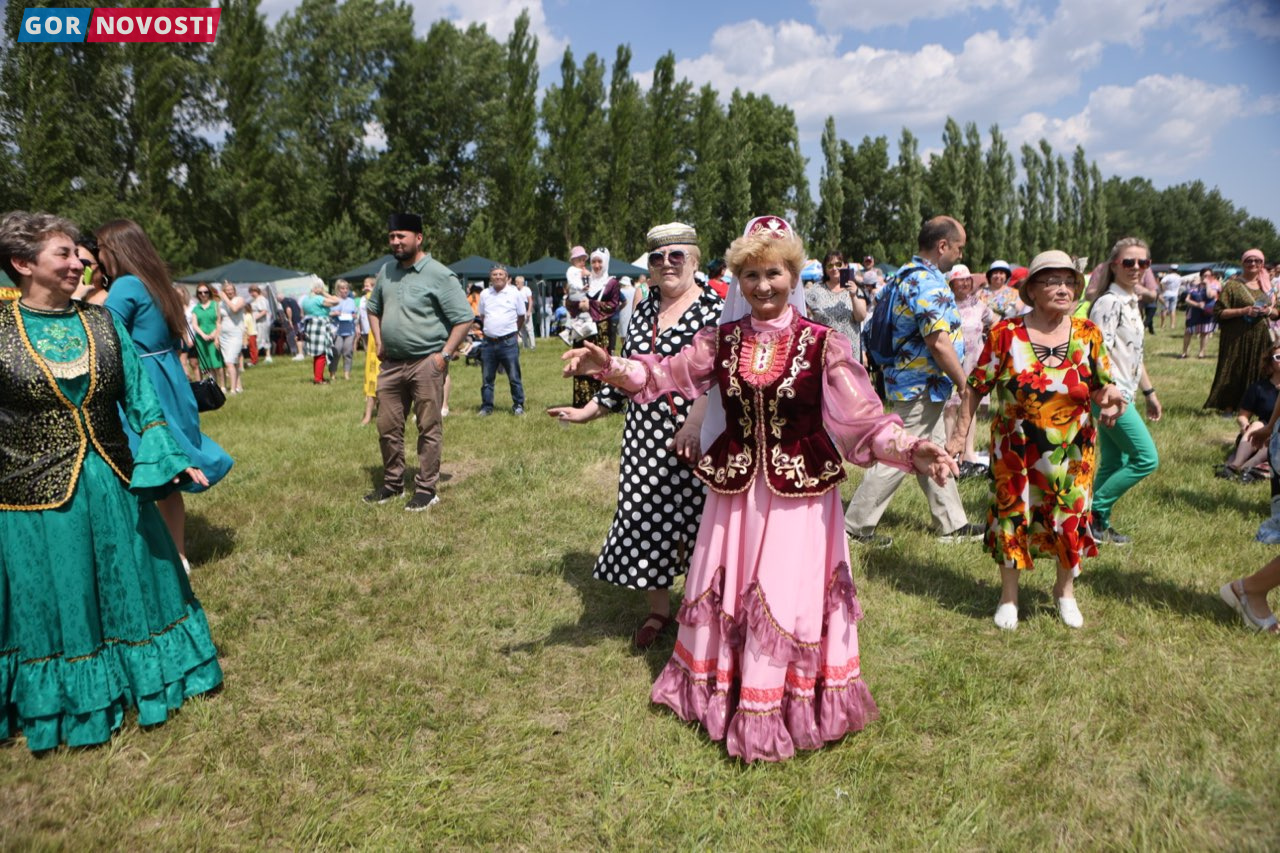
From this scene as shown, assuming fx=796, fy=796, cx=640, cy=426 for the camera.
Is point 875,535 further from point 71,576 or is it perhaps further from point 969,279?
point 71,576

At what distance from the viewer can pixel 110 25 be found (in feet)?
91.8

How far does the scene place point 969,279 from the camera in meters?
7.48

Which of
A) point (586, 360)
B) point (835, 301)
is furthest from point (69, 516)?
point (835, 301)

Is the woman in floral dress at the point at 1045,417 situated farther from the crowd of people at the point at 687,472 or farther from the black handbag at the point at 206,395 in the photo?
the black handbag at the point at 206,395

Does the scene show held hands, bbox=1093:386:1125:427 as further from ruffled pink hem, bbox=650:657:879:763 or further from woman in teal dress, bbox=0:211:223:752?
woman in teal dress, bbox=0:211:223:752

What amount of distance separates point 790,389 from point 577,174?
137 ft

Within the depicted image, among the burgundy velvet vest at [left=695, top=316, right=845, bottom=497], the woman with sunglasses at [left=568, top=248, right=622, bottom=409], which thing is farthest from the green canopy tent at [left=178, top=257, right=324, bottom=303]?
the burgundy velvet vest at [left=695, top=316, right=845, bottom=497]

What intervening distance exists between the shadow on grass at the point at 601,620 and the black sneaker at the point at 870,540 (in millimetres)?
1609

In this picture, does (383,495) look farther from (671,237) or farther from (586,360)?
(586,360)

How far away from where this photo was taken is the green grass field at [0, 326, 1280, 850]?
282 centimetres

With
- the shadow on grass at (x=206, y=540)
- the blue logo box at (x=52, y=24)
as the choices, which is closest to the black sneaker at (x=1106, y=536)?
the shadow on grass at (x=206, y=540)

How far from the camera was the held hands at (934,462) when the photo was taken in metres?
2.86

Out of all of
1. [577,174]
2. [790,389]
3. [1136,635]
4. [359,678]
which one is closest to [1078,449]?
[1136,635]

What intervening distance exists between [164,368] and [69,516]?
1.62 m
